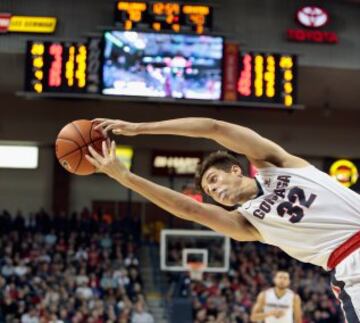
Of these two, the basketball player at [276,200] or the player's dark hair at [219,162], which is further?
the player's dark hair at [219,162]

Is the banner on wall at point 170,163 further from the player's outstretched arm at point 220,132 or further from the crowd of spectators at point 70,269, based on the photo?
the player's outstretched arm at point 220,132

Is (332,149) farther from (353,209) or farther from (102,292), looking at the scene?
(353,209)

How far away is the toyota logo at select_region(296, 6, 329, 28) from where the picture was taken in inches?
721

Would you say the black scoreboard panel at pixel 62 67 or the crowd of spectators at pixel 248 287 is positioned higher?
the black scoreboard panel at pixel 62 67

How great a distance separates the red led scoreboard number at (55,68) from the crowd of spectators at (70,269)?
182 inches

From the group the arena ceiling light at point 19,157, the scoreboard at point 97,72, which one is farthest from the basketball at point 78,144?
the arena ceiling light at point 19,157

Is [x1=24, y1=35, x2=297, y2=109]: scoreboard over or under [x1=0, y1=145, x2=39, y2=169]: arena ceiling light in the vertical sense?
over

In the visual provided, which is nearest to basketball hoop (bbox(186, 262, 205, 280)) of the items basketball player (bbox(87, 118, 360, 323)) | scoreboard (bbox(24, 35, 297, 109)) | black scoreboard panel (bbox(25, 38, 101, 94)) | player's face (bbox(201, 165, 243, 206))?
scoreboard (bbox(24, 35, 297, 109))

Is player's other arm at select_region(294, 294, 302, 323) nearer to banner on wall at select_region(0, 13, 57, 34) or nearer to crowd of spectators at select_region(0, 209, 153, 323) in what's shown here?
crowd of spectators at select_region(0, 209, 153, 323)

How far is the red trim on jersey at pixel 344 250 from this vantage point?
12.8 feet

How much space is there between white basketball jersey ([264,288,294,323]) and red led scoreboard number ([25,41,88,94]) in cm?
608

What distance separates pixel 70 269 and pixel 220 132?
52.6 ft

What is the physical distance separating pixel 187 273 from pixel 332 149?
6.46 m

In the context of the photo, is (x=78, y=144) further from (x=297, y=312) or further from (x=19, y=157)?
(x=19, y=157)
